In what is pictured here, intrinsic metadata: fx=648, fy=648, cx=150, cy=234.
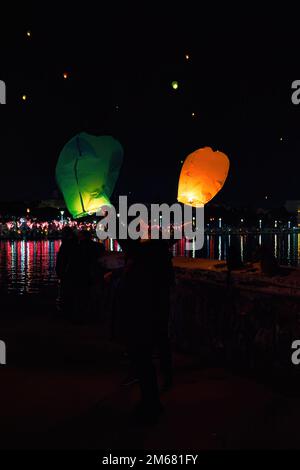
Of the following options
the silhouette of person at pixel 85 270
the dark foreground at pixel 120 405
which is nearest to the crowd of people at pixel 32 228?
the silhouette of person at pixel 85 270

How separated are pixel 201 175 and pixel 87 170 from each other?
3363mm

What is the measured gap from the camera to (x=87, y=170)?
13672 mm

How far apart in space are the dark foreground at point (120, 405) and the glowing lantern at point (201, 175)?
3.38 metres

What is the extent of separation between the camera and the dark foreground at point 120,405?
528 centimetres

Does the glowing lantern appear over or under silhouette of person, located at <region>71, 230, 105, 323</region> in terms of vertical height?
over

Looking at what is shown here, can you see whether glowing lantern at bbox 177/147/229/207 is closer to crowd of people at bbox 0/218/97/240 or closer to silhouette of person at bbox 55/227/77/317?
silhouette of person at bbox 55/227/77/317

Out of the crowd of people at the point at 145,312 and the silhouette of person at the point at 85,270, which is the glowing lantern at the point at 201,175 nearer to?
the silhouette of person at the point at 85,270

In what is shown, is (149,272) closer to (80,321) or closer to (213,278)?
(213,278)

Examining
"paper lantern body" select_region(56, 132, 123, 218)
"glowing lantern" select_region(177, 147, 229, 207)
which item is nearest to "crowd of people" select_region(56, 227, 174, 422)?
"glowing lantern" select_region(177, 147, 229, 207)

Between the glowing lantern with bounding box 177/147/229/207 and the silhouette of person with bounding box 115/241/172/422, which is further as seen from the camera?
the glowing lantern with bounding box 177/147/229/207

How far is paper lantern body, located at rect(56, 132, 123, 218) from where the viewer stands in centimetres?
1366

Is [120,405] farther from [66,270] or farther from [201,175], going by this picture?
[201,175]

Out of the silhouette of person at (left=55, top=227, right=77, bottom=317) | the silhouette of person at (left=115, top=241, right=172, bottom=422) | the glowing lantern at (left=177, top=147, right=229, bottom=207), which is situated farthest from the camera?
the silhouette of person at (left=55, top=227, right=77, bottom=317)

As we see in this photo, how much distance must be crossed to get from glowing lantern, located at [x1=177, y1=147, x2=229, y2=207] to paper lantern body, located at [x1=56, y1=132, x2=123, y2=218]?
9.22ft
